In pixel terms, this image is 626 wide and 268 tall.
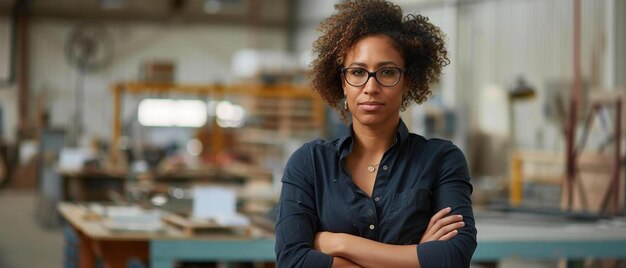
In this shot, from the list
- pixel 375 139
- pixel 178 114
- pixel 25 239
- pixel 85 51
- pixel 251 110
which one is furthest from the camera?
pixel 178 114

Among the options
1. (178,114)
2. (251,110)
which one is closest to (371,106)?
(251,110)

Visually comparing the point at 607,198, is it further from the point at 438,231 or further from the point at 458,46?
the point at 458,46

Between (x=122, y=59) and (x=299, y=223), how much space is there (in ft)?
68.4

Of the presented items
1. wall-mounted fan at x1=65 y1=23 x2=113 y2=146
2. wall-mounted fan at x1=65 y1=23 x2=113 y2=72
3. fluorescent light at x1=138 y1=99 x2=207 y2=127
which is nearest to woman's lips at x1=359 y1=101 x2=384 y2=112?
fluorescent light at x1=138 y1=99 x2=207 y2=127

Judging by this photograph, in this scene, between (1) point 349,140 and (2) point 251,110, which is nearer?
(1) point 349,140

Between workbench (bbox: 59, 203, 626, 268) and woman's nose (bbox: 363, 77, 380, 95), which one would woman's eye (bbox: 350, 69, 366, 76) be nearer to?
woman's nose (bbox: 363, 77, 380, 95)

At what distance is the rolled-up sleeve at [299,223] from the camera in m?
2.28

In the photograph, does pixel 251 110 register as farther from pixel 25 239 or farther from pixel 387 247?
pixel 387 247

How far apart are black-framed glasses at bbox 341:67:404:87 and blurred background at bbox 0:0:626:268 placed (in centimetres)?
73

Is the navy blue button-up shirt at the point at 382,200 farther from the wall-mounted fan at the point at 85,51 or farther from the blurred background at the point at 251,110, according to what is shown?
the wall-mounted fan at the point at 85,51

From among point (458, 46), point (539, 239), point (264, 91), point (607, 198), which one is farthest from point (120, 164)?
point (539, 239)

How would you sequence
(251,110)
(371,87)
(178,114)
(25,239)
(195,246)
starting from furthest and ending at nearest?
(178,114)
(251,110)
(25,239)
(195,246)
(371,87)

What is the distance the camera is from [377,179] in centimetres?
226

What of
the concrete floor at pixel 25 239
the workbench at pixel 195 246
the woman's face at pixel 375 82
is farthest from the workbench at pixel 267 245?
the concrete floor at pixel 25 239
